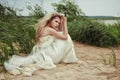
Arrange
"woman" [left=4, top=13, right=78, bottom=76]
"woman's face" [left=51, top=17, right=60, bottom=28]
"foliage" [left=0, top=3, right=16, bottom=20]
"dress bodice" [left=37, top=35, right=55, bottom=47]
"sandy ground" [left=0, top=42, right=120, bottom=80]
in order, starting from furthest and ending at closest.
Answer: "foliage" [left=0, top=3, right=16, bottom=20] < "woman's face" [left=51, top=17, right=60, bottom=28] < "dress bodice" [left=37, top=35, right=55, bottom=47] < "woman" [left=4, top=13, right=78, bottom=76] < "sandy ground" [left=0, top=42, right=120, bottom=80]

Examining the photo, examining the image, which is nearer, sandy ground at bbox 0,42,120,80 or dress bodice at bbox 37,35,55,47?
sandy ground at bbox 0,42,120,80

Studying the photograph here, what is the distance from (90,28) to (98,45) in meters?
0.64

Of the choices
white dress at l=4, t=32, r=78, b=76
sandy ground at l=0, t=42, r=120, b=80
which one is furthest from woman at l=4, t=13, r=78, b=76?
sandy ground at l=0, t=42, r=120, b=80

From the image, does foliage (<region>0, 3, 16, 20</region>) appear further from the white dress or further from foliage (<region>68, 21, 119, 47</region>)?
foliage (<region>68, 21, 119, 47</region>)

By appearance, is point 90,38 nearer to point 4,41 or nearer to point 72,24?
point 72,24

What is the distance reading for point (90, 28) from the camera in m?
11.6

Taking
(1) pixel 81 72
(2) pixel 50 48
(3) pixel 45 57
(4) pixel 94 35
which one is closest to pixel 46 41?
(2) pixel 50 48

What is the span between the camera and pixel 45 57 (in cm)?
744

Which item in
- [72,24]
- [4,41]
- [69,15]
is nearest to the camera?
[4,41]

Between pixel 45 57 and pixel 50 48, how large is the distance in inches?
10.4

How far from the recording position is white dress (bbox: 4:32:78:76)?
7121 millimetres

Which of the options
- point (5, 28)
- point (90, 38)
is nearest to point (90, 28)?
point (90, 38)

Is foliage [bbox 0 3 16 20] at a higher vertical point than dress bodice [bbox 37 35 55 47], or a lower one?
higher

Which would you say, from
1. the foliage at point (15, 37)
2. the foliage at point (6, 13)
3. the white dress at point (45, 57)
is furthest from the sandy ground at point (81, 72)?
the foliage at point (6, 13)
